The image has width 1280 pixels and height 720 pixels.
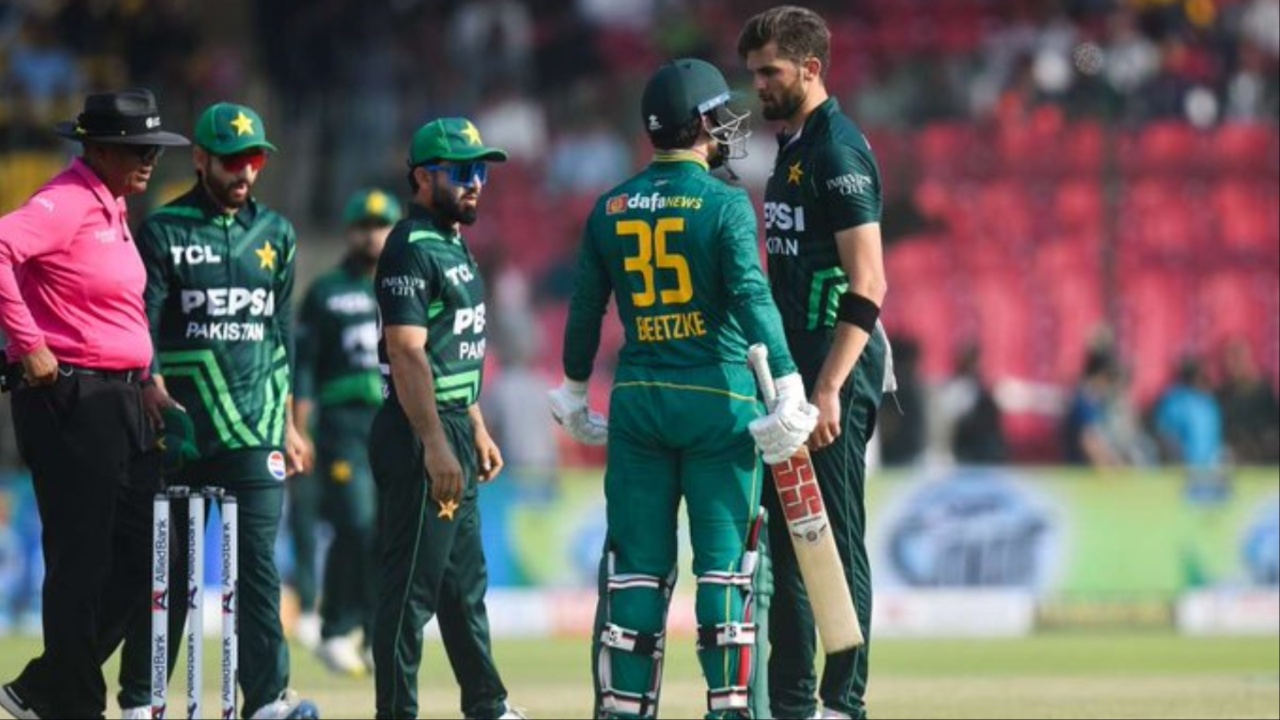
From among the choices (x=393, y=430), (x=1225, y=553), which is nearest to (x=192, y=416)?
(x=393, y=430)

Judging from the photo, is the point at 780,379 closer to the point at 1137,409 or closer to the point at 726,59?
the point at 1137,409

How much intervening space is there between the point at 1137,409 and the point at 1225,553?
3155mm

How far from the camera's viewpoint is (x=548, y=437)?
2136 cm

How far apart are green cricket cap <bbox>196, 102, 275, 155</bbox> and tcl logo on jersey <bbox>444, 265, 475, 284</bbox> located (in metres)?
0.93

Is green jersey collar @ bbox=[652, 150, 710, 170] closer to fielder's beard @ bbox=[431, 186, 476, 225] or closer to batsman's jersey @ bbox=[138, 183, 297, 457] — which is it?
fielder's beard @ bbox=[431, 186, 476, 225]

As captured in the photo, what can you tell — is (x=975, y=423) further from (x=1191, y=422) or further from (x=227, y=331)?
(x=227, y=331)

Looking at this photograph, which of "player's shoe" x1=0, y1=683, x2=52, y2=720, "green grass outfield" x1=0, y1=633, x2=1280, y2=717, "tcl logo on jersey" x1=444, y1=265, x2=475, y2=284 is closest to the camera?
"player's shoe" x1=0, y1=683, x2=52, y2=720

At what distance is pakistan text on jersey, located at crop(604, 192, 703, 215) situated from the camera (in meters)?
8.66

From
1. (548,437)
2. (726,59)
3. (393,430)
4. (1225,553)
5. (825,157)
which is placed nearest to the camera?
(825,157)

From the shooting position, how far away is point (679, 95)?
28.6 feet

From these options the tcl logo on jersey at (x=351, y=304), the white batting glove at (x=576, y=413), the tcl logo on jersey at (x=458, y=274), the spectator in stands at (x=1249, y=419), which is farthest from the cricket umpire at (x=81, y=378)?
the spectator in stands at (x=1249, y=419)

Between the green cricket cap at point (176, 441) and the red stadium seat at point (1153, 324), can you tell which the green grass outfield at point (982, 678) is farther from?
the red stadium seat at point (1153, 324)

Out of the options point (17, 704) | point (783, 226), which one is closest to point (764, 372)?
point (783, 226)

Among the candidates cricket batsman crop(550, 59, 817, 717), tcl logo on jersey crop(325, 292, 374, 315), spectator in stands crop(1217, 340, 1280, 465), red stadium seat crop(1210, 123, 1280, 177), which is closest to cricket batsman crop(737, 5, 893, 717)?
cricket batsman crop(550, 59, 817, 717)
